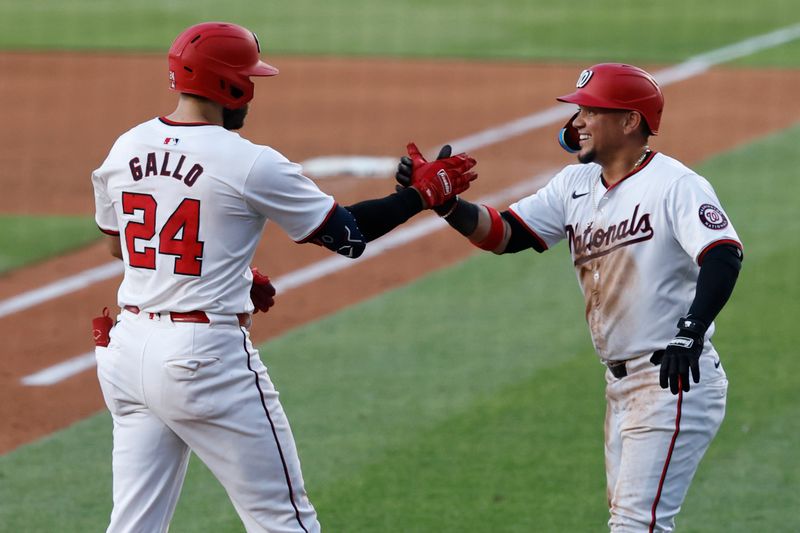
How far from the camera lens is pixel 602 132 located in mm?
4750

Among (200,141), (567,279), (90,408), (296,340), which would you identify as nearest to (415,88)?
(567,279)

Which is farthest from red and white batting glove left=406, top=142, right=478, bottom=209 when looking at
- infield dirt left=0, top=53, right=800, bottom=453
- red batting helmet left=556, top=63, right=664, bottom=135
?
infield dirt left=0, top=53, right=800, bottom=453

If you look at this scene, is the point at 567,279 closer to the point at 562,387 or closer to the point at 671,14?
the point at 562,387

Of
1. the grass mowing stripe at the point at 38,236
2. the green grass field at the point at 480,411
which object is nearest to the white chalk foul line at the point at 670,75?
the green grass field at the point at 480,411

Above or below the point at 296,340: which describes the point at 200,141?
above

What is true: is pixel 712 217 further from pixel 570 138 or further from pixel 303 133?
pixel 303 133

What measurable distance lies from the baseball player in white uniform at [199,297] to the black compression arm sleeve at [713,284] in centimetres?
123

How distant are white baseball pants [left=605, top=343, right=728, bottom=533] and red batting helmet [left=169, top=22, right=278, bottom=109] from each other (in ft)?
5.33

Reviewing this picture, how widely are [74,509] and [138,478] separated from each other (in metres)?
1.74

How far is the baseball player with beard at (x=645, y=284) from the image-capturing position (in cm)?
440

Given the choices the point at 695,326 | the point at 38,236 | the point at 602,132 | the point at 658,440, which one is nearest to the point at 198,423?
the point at 658,440

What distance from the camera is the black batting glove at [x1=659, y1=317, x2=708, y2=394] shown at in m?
4.27

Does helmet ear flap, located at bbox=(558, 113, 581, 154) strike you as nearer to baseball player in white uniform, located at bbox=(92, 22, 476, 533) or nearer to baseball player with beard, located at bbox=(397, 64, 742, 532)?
baseball player with beard, located at bbox=(397, 64, 742, 532)

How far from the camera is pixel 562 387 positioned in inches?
296
